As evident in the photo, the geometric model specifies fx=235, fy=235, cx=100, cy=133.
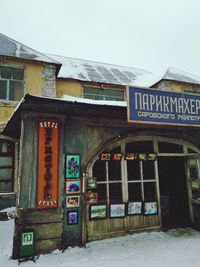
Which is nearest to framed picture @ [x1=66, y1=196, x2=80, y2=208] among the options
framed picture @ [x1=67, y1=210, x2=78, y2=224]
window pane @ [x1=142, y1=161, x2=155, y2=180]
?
framed picture @ [x1=67, y1=210, x2=78, y2=224]

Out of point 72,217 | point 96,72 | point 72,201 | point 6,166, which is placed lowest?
point 72,217

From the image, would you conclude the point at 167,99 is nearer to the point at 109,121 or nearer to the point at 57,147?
the point at 109,121

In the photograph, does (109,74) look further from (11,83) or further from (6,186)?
(6,186)

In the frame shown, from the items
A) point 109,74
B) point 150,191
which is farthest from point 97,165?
point 109,74

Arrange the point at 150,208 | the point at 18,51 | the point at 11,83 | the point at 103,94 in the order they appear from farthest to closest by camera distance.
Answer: the point at 103,94 → the point at 18,51 → the point at 11,83 → the point at 150,208

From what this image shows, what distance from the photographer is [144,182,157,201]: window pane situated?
21.7 feet

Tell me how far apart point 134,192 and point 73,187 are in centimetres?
184

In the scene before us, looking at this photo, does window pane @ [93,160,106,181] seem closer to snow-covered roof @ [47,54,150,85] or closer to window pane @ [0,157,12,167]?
window pane @ [0,157,12,167]

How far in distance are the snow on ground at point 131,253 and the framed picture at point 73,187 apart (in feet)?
4.17

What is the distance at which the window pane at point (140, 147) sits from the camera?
668cm

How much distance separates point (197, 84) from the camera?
589 inches

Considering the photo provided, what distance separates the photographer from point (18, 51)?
1152 cm

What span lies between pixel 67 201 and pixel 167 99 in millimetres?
3395

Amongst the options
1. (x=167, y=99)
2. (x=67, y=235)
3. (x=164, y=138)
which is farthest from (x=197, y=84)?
(x=67, y=235)
